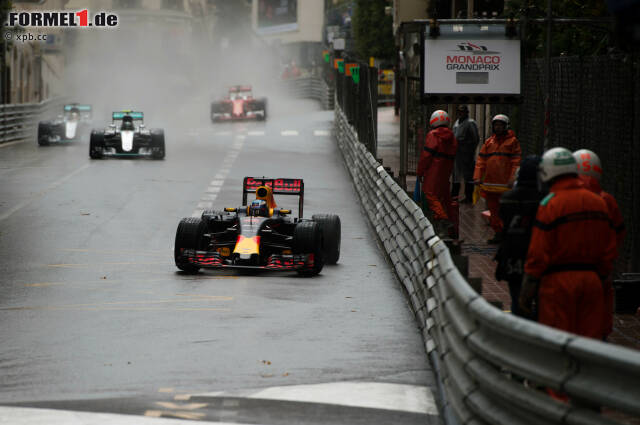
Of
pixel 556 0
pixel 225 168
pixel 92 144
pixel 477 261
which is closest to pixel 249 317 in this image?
pixel 477 261

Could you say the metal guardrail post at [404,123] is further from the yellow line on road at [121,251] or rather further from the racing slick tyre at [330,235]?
the yellow line on road at [121,251]

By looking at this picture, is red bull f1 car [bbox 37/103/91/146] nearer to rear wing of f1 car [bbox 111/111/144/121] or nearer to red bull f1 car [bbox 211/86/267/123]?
rear wing of f1 car [bbox 111/111/144/121]

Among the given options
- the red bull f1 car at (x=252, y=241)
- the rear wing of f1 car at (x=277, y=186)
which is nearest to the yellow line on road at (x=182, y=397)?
the red bull f1 car at (x=252, y=241)

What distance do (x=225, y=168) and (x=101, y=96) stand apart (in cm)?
6944

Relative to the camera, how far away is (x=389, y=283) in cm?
1402

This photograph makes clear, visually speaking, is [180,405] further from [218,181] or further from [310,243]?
[218,181]

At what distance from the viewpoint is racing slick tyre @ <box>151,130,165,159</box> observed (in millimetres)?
33312

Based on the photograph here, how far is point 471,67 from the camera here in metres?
16.6

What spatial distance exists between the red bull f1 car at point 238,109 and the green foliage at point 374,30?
12.4 meters

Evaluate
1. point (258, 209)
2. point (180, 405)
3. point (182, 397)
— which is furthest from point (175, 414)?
point (258, 209)

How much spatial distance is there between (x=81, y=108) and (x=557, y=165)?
1366 inches

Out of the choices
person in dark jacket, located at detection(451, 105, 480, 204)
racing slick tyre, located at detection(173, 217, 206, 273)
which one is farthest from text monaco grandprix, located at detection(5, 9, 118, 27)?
racing slick tyre, located at detection(173, 217, 206, 273)

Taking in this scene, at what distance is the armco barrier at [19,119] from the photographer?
41.8 metres

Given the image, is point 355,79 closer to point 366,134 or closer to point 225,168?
point 225,168
